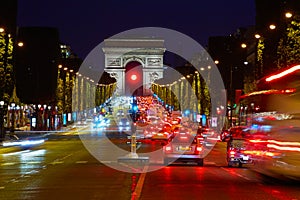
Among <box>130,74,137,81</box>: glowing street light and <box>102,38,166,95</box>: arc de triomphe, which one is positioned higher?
<box>102,38,166,95</box>: arc de triomphe

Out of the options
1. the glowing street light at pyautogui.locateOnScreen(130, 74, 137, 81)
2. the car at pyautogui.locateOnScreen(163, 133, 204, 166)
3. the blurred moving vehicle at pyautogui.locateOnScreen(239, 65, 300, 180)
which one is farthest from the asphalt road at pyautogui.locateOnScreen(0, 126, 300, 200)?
the glowing street light at pyautogui.locateOnScreen(130, 74, 137, 81)

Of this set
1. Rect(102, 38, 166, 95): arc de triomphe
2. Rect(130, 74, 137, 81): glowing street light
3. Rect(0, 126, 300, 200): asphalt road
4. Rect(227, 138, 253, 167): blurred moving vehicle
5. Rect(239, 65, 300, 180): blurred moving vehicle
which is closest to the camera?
Rect(0, 126, 300, 200): asphalt road

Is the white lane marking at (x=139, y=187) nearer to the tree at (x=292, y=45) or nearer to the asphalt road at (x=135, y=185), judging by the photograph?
the asphalt road at (x=135, y=185)

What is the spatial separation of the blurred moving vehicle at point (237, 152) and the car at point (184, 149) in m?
1.39

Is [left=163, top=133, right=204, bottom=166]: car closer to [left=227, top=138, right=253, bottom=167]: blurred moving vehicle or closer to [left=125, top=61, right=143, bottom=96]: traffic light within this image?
[left=227, top=138, right=253, bottom=167]: blurred moving vehicle

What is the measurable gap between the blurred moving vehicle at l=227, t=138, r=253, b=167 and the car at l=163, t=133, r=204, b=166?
1.39 metres

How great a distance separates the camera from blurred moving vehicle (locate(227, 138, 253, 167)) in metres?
29.3

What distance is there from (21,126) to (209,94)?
2884 cm

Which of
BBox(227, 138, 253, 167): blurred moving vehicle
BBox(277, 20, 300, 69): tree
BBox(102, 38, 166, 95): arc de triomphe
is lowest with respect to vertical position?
BBox(227, 138, 253, 167): blurred moving vehicle

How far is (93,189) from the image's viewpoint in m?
19.0

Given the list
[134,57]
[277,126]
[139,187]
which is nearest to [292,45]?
[277,126]

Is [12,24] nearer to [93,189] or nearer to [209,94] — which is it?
[209,94]

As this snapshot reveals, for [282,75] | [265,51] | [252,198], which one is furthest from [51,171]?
[265,51]

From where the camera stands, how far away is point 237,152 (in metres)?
30.0
